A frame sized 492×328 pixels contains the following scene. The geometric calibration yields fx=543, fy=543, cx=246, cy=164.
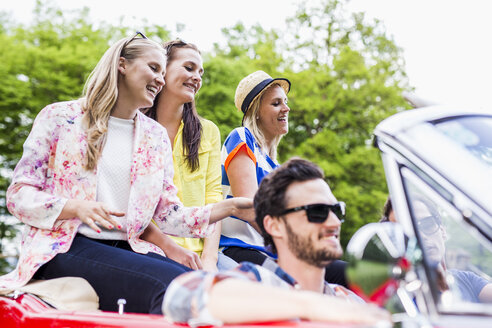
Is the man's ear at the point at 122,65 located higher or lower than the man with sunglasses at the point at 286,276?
higher

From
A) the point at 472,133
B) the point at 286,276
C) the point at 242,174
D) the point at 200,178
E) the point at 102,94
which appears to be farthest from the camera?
the point at 200,178

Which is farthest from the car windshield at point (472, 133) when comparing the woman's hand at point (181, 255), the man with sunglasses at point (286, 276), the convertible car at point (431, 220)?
the woman's hand at point (181, 255)

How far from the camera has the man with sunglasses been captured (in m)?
1.49

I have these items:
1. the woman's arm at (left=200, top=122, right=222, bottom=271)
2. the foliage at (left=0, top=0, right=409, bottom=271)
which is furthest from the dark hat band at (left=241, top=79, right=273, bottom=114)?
the foliage at (left=0, top=0, right=409, bottom=271)

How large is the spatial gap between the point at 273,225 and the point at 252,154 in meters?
1.23

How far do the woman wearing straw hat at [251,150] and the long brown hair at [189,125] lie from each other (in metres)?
0.23

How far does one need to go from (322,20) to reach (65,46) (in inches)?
318

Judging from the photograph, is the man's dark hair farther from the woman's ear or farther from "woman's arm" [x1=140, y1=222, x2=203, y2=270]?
the woman's ear

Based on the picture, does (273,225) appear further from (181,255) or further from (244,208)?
(181,255)

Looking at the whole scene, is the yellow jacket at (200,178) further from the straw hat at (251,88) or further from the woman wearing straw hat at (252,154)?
the straw hat at (251,88)

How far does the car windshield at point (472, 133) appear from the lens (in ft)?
5.36

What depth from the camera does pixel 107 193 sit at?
279cm

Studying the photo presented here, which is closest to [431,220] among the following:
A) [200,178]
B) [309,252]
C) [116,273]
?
[309,252]

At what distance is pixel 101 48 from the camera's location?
16.3 m
